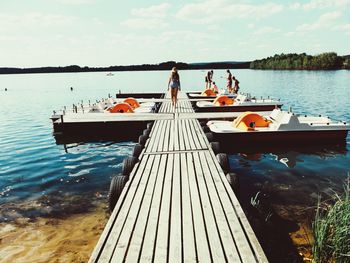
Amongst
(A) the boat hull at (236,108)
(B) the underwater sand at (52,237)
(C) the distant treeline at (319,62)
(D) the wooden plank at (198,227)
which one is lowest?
(B) the underwater sand at (52,237)

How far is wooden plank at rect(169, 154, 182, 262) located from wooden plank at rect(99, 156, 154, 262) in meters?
0.86

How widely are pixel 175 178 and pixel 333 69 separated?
409ft

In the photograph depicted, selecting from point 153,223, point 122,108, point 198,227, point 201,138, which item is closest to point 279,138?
point 201,138

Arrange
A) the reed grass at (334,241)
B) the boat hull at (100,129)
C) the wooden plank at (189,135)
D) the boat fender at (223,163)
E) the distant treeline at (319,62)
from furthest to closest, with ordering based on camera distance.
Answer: the distant treeline at (319,62), the boat hull at (100,129), the wooden plank at (189,135), the boat fender at (223,163), the reed grass at (334,241)

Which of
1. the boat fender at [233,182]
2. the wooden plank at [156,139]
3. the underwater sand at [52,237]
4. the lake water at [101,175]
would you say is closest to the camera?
the underwater sand at [52,237]

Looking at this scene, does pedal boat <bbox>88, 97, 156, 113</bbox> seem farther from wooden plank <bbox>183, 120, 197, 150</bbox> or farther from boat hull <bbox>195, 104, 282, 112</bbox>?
wooden plank <bbox>183, 120, 197, 150</bbox>

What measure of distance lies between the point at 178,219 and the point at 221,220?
2.78 ft

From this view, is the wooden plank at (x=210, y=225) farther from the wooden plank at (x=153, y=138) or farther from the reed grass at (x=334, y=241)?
the wooden plank at (x=153, y=138)

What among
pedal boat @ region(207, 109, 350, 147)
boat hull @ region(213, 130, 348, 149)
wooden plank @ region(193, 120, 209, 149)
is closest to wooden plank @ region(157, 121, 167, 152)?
wooden plank @ region(193, 120, 209, 149)

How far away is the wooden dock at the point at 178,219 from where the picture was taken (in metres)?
4.63

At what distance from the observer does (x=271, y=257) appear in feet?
22.8

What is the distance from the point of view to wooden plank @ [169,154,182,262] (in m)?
4.62

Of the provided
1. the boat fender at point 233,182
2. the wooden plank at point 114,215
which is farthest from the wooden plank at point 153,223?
the boat fender at point 233,182

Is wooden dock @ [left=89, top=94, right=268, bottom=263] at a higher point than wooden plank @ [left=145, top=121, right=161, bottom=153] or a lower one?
higher
